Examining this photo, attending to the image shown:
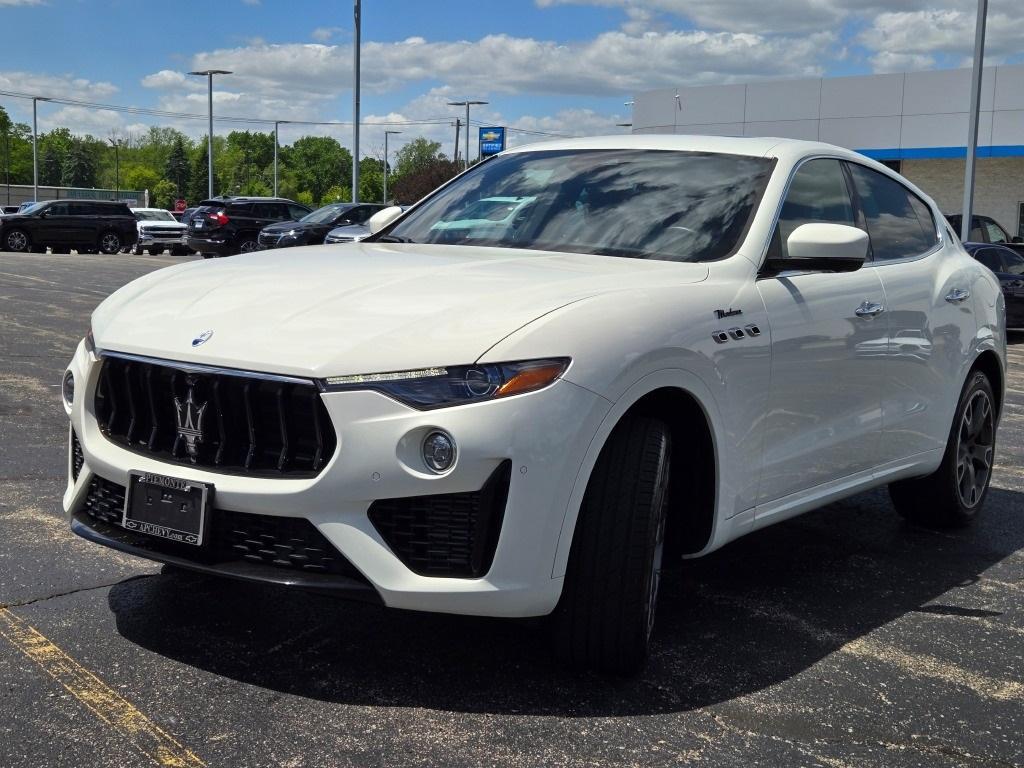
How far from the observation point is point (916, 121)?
3475 centimetres

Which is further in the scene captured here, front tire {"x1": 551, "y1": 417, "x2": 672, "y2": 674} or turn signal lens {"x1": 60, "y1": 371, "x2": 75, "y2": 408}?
turn signal lens {"x1": 60, "y1": 371, "x2": 75, "y2": 408}

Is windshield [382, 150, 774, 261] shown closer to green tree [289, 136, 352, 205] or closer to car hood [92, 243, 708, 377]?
car hood [92, 243, 708, 377]

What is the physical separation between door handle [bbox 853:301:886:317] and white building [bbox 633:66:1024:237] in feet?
102

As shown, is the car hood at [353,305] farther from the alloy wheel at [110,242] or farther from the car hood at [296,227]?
the alloy wheel at [110,242]

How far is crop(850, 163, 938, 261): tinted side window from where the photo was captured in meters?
5.04

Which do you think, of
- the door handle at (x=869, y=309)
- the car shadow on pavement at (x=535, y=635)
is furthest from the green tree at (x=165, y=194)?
the door handle at (x=869, y=309)

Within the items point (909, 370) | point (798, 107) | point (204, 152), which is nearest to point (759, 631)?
point (909, 370)

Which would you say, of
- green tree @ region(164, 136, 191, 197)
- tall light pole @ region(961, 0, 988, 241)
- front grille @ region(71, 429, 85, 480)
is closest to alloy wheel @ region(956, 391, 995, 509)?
front grille @ region(71, 429, 85, 480)

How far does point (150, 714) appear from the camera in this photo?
3189mm

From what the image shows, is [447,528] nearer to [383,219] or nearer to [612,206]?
[612,206]

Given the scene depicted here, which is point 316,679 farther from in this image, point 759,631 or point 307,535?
point 759,631

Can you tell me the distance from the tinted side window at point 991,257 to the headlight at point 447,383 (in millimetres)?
14787

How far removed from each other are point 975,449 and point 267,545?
380 cm

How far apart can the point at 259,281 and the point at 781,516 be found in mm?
1946
